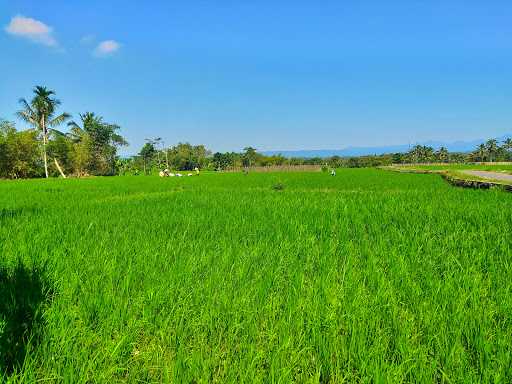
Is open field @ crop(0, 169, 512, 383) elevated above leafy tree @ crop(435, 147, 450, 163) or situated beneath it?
situated beneath

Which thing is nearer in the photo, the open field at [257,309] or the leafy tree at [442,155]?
the open field at [257,309]

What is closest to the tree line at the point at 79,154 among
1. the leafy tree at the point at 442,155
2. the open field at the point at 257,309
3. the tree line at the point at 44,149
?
the tree line at the point at 44,149

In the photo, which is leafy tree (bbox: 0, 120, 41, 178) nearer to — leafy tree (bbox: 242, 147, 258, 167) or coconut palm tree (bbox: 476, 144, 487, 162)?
leafy tree (bbox: 242, 147, 258, 167)

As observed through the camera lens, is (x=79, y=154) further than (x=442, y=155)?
No

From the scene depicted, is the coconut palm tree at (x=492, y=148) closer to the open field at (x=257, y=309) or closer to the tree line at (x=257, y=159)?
the tree line at (x=257, y=159)

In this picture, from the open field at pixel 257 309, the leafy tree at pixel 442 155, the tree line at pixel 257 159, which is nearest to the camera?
the open field at pixel 257 309

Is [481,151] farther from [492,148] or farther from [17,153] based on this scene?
[17,153]

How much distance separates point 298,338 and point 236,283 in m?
0.80

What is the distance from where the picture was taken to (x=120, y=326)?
1774 mm

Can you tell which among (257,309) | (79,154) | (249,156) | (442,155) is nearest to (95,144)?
(79,154)

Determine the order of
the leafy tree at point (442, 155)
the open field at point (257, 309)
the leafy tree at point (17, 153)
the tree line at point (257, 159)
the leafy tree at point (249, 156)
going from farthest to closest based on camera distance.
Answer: the leafy tree at point (442, 155) → the leafy tree at point (249, 156) → the tree line at point (257, 159) → the leafy tree at point (17, 153) → the open field at point (257, 309)

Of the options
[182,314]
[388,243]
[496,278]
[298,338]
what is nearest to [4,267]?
[182,314]

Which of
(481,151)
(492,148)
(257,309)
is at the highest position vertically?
(492,148)

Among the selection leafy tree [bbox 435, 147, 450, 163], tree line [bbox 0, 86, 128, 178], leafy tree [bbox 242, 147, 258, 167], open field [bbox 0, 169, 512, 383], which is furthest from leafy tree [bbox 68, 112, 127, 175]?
leafy tree [bbox 435, 147, 450, 163]
